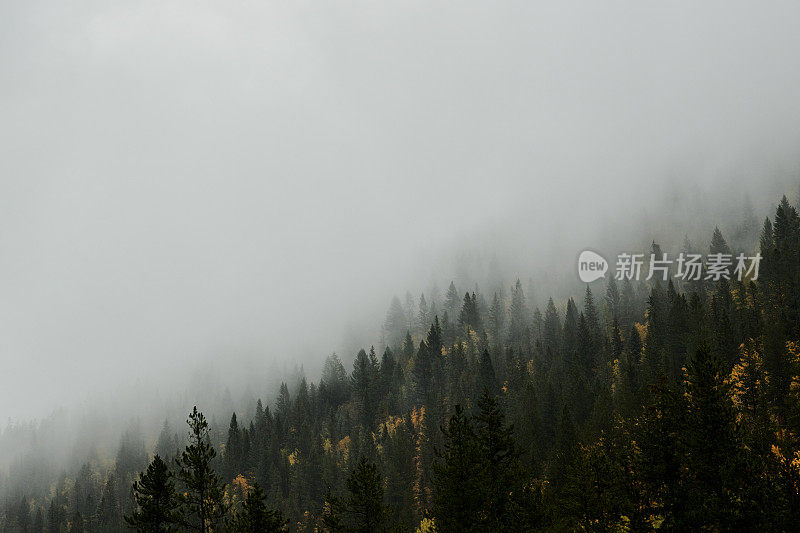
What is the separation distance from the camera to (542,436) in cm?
7888

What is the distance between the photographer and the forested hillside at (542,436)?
1115 inches

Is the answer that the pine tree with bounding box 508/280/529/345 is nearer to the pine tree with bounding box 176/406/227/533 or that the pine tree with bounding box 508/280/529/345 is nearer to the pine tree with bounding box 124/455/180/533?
the pine tree with bounding box 124/455/180/533

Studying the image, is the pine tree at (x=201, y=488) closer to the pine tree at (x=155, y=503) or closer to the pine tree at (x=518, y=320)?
the pine tree at (x=155, y=503)

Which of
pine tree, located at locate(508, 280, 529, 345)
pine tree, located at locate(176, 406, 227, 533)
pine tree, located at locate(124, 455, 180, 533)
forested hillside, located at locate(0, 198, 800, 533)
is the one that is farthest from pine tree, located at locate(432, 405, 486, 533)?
pine tree, located at locate(508, 280, 529, 345)

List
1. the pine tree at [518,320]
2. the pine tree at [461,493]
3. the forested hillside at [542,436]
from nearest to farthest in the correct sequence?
1. the forested hillside at [542,436]
2. the pine tree at [461,493]
3. the pine tree at [518,320]

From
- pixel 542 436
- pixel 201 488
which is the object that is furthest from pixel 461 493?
pixel 542 436

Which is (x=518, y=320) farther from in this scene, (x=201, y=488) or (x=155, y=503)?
(x=201, y=488)

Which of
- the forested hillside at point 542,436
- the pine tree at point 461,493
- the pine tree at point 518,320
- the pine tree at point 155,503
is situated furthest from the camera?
the pine tree at point 518,320

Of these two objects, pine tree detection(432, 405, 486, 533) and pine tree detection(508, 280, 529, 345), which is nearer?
pine tree detection(432, 405, 486, 533)

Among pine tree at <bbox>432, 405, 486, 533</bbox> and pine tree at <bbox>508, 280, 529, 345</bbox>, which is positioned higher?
pine tree at <bbox>508, 280, 529, 345</bbox>

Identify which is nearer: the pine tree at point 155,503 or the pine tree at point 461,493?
the pine tree at point 461,493

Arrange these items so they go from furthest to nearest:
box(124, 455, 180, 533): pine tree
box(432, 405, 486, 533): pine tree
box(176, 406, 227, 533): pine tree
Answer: box(124, 455, 180, 533): pine tree → box(176, 406, 227, 533): pine tree → box(432, 405, 486, 533): pine tree

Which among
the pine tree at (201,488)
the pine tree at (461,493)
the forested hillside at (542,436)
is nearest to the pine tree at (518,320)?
the forested hillside at (542,436)

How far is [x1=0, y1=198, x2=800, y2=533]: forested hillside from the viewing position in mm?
28328
